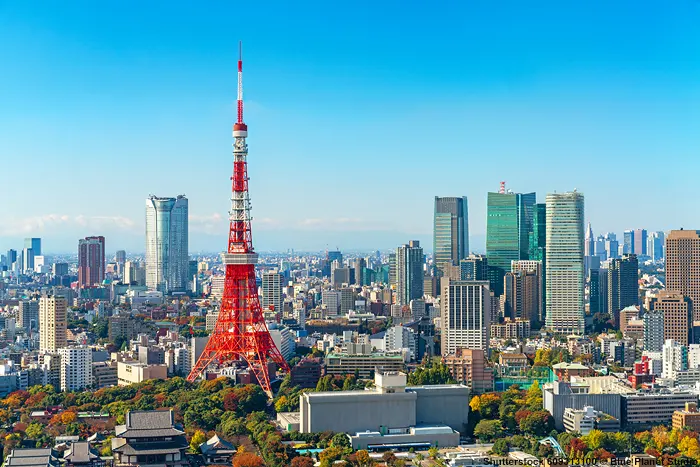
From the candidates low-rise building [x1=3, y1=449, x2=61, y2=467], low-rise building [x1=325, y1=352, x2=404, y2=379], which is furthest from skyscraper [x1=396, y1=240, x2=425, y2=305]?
low-rise building [x1=3, y1=449, x2=61, y2=467]

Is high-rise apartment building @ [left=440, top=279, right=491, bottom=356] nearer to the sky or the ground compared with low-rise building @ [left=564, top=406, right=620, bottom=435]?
nearer to the sky

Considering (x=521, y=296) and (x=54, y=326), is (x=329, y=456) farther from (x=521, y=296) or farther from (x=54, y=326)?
(x=521, y=296)

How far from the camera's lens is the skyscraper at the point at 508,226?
34438 mm

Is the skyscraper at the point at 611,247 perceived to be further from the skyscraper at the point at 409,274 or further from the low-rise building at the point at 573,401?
the low-rise building at the point at 573,401

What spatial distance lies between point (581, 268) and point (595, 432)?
1656 cm

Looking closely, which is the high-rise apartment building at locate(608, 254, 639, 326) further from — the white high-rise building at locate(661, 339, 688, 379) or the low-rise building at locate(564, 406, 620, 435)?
the low-rise building at locate(564, 406, 620, 435)

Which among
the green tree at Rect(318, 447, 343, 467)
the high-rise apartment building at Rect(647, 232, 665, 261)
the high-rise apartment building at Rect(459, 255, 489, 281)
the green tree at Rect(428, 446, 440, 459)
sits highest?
the high-rise apartment building at Rect(647, 232, 665, 261)

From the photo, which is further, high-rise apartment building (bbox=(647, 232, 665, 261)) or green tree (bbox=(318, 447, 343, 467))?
high-rise apartment building (bbox=(647, 232, 665, 261))

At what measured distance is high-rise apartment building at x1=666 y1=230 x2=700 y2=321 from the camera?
92.1ft

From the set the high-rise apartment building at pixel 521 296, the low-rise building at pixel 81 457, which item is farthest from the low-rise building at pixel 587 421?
the high-rise apartment building at pixel 521 296

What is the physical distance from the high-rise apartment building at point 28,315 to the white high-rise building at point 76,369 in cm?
933

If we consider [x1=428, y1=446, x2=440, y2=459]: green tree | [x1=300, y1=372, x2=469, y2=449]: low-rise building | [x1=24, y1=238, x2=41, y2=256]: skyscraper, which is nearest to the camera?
[x1=428, y1=446, x2=440, y2=459]: green tree

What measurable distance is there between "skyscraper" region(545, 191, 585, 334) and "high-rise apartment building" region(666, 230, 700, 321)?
2.20m

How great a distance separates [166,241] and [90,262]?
3295 millimetres
